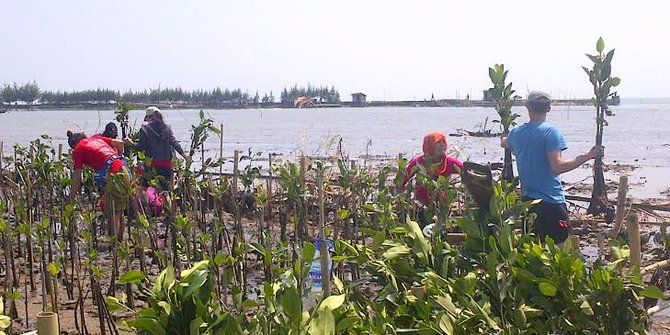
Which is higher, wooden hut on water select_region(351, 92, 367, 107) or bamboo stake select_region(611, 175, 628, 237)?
wooden hut on water select_region(351, 92, 367, 107)

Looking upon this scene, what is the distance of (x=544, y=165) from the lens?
16.2 ft

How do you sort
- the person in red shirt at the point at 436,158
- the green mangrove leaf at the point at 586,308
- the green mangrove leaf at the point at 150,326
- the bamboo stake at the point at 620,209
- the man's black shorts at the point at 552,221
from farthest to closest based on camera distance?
the person in red shirt at the point at 436,158 < the bamboo stake at the point at 620,209 < the man's black shorts at the point at 552,221 < the green mangrove leaf at the point at 586,308 < the green mangrove leaf at the point at 150,326

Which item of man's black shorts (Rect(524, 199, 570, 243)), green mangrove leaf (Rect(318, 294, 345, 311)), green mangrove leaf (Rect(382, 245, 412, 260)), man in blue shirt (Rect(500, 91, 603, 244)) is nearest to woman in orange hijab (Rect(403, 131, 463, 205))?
man in blue shirt (Rect(500, 91, 603, 244))

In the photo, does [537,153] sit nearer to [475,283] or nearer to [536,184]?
[536,184]

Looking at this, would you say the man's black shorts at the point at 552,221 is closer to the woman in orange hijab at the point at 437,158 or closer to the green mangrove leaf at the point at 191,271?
the woman in orange hijab at the point at 437,158

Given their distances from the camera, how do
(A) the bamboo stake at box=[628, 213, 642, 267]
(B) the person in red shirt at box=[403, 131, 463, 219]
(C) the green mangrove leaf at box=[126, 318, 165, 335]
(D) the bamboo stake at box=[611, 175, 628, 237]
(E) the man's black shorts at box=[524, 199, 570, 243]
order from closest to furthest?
(C) the green mangrove leaf at box=[126, 318, 165, 335]
(A) the bamboo stake at box=[628, 213, 642, 267]
(E) the man's black shorts at box=[524, 199, 570, 243]
(D) the bamboo stake at box=[611, 175, 628, 237]
(B) the person in red shirt at box=[403, 131, 463, 219]

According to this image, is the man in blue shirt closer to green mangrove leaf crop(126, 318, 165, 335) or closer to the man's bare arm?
the man's bare arm

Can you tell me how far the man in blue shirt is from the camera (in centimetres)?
485

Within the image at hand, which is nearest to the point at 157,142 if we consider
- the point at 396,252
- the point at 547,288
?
the point at 396,252

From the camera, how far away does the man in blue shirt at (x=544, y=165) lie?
4.85 metres

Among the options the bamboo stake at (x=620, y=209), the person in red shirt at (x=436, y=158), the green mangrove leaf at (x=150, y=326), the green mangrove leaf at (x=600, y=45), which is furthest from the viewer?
the green mangrove leaf at (x=600, y=45)

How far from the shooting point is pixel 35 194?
8195 mm

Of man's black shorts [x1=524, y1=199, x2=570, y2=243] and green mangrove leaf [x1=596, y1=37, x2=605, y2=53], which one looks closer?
man's black shorts [x1=524, y1=199, x2=570, y2=243]

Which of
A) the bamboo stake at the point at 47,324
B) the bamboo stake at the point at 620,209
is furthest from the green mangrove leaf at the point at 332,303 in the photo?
the bamboo stake at the point at 620,209
